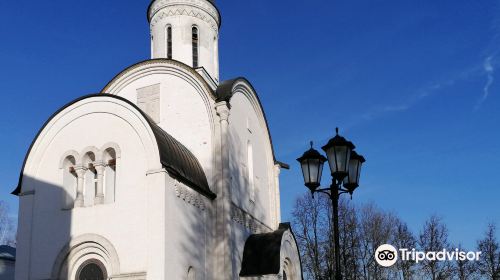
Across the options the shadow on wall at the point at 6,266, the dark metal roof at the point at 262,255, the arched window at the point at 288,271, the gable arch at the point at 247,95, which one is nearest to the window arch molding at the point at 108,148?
the gable arch at the point at 247,95

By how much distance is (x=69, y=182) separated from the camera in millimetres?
15602

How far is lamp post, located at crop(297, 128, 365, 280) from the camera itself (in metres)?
8.79

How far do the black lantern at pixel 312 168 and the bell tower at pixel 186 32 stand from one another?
12113 mm

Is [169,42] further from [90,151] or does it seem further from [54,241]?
[54,241]

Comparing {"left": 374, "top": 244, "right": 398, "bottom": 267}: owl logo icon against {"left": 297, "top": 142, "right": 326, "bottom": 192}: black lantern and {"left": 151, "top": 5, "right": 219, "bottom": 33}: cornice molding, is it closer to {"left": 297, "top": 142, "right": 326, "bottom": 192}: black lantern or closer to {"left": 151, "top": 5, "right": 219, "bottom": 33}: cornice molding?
{"left": 297, "top": 142, "right": 326, "bottom": 192}: black lantern

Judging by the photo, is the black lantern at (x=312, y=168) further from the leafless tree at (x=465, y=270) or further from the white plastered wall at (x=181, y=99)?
the leafless tree at (x=465, y=270)

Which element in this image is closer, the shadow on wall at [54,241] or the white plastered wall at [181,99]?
the shadow on wall at [54,241]

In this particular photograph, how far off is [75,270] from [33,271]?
1.27 meters

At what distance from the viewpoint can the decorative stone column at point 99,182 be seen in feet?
48.5

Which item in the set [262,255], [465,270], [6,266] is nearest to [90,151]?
[262,255]

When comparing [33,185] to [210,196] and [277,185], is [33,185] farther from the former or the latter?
[277,185]

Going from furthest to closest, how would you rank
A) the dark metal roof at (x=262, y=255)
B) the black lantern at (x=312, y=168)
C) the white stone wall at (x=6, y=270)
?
the white stone wall at (x=6, y=270) < the dark metal roof at (x=262, y=255) < the black lantern at (x=312, y=168)

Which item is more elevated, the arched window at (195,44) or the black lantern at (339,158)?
the arched window at (195,44)

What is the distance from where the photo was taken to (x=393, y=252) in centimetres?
966
